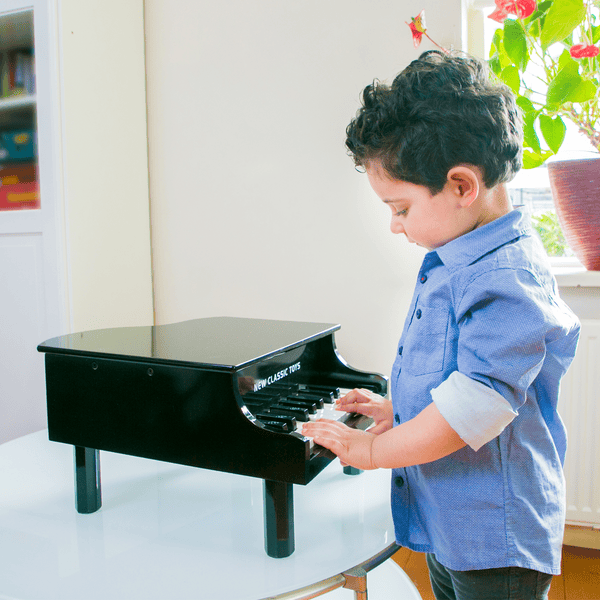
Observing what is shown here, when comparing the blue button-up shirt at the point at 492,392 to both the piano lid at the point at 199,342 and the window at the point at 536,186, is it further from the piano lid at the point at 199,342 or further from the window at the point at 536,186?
the window at the point at 536,186

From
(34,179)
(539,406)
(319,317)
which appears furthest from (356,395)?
(34,179)

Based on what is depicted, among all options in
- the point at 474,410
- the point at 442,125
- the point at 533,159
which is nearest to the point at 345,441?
the point at 474,410

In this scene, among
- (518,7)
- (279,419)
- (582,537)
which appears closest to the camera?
(279,419)

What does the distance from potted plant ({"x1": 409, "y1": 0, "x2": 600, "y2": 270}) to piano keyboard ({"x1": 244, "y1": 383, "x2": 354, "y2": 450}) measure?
0.89 metres

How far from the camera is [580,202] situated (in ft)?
5.01

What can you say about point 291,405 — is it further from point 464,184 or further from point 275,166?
point 275,166

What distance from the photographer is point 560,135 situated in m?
1.49

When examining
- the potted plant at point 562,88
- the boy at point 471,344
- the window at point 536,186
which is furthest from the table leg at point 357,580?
the window at point 536,186

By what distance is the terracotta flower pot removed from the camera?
4.91 feet

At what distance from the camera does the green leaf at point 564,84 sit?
1420mm

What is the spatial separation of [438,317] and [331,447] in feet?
0.77

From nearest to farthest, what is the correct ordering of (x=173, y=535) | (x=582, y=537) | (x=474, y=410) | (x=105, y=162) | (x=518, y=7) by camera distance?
(x=474, y=410), (x=173, y=535), (x=518, y=7), (x=582, y=537), (x=105, y=162)

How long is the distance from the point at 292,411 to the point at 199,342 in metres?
0.21

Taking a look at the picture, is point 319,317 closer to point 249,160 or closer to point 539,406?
point 249,160
